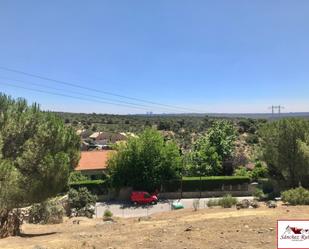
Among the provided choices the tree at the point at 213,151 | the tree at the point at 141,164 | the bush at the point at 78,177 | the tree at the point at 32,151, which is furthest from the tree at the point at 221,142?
the tree at the point at 32,151

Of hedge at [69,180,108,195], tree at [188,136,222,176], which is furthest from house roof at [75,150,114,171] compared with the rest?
tree at [188,136,222,176]

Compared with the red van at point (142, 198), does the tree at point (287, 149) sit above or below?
above

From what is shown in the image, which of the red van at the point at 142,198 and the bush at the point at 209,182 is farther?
the bush at the point at 209,182

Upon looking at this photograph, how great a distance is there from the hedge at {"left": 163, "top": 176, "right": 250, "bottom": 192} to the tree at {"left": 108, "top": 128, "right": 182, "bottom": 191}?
5.58ft

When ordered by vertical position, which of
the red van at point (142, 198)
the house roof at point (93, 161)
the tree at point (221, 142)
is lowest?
the red van at point (142, 198)

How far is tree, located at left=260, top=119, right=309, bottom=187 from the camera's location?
111ft

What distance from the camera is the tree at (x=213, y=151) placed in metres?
51.5

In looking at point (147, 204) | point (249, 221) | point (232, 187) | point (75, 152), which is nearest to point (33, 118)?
point (75, 152)

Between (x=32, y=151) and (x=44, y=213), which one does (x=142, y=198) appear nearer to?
(x=44, y=213)

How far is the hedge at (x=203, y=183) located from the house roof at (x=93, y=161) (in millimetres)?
8269

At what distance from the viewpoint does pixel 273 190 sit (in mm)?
37312

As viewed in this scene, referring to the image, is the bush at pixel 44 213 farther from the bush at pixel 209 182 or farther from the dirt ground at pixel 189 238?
the bush at pixel 209 182

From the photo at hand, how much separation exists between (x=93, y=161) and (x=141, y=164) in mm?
9401

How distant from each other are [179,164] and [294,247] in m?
36.3
